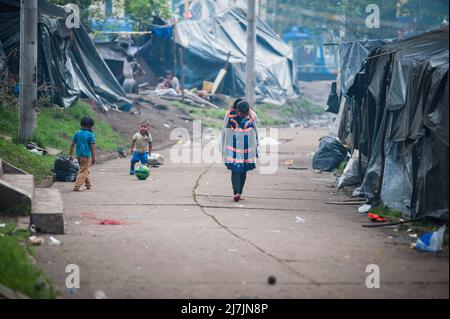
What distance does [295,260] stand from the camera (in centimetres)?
816

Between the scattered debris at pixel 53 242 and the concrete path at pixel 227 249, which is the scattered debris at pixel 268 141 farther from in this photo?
the scattered debris at pixel 53 242

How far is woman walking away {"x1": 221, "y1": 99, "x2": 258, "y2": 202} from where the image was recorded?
1273 centimetres

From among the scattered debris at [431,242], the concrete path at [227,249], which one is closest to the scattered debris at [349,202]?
the concrete path at [227,249]

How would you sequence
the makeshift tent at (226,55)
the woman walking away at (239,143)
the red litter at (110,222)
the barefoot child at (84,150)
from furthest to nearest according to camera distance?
the makeshift tent at (226,55) → the barefoot child at (84,150) → the woman walking away at (239,143) → the red litter at (110,222)

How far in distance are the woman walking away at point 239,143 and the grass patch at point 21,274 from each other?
4928mm

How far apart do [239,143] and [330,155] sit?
5.34m

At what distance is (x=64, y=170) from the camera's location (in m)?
14.7

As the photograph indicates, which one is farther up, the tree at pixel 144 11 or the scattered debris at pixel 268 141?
the tree at pixel 144 11

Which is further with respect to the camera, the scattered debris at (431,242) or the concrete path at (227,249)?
the scattered debris at (431,242)

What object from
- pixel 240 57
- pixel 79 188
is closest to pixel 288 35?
pixel 240 57

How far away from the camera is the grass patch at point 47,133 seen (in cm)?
1419

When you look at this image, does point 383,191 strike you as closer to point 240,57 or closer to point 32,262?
point 32,262

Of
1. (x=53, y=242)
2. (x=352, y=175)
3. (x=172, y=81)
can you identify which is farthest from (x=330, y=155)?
(x=172, y=81)
